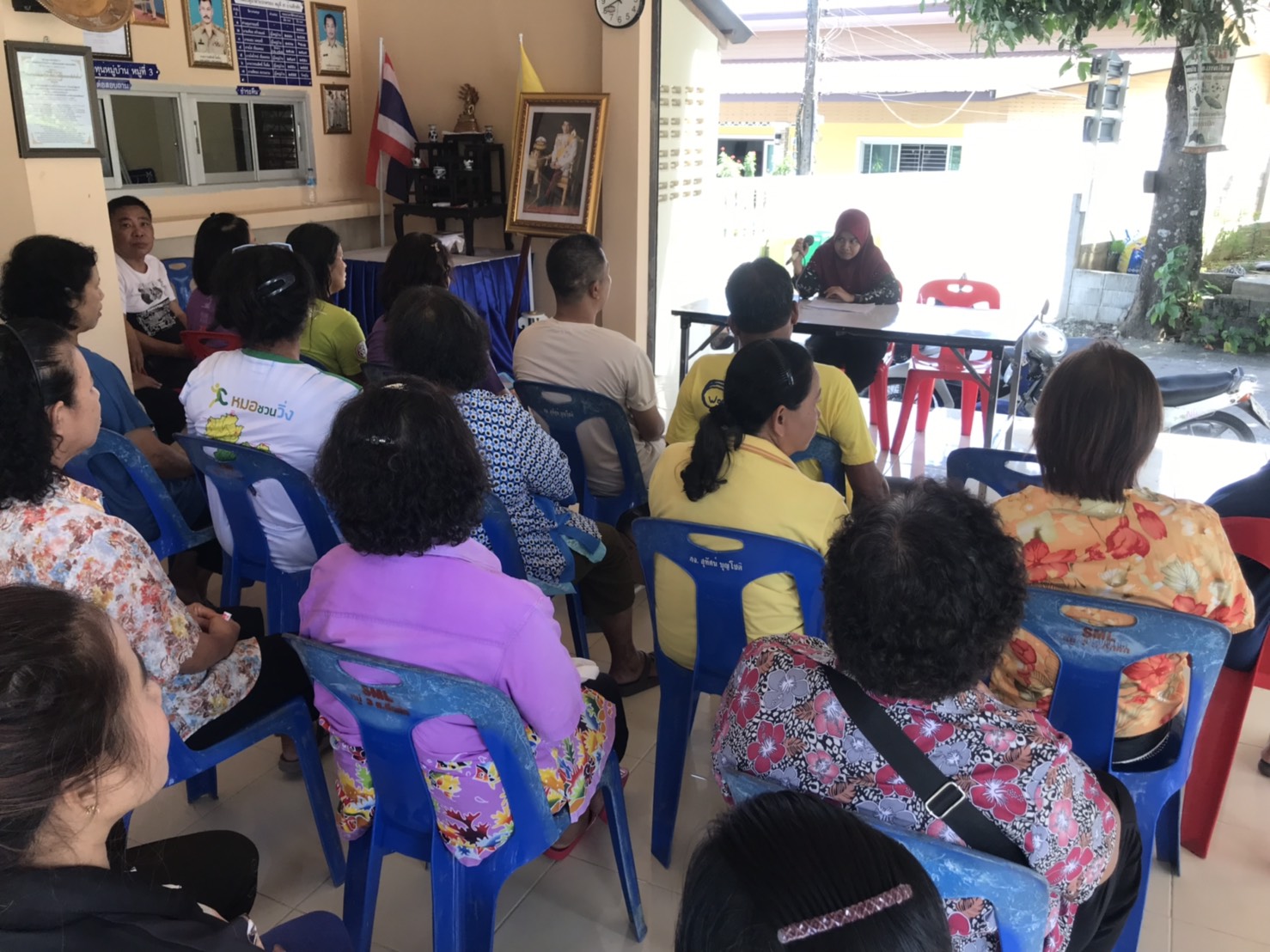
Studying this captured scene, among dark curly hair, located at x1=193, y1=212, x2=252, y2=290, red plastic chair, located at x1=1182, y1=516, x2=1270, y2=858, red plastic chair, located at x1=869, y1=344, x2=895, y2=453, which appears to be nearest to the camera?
red plastic chair, located at x1=1182, y1=516, x2=1270, y2=858

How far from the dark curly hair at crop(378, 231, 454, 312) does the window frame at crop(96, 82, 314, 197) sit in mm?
1820

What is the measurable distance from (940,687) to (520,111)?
449 centimetres

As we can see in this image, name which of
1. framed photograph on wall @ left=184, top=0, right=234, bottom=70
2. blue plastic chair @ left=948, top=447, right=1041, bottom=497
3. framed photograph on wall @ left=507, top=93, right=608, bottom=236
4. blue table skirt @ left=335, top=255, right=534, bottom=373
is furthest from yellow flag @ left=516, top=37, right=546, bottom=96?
blue plastic chair @ left=948, top=447, right=1041, bottom=497

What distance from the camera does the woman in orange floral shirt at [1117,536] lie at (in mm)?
1494

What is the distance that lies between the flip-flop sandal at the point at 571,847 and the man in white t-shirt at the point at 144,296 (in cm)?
251

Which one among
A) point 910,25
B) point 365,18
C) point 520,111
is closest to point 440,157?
point 520,111

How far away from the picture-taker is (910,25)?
8.66 m

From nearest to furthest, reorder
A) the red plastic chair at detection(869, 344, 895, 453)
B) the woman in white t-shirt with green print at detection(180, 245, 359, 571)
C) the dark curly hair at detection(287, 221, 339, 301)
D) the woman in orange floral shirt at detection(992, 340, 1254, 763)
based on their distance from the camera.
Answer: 1. the woman in orange floral shirt at detection(992, 340, 1254, 763)
2. the woman in white t-shirt with green print at detection(180, 245, 359, 571)
3. the dark curly hair at detection(287, 221, 339, 301)
4. the red plastic chair at detection(869, 344, 895, 453)

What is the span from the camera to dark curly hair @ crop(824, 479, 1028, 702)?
41.3 inches

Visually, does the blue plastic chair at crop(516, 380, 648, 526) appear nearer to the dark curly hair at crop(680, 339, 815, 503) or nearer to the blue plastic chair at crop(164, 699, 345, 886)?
the dark curly hair at crop(680, 339, 815, 503)

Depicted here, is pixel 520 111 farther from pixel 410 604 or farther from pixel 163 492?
pixel 410 604

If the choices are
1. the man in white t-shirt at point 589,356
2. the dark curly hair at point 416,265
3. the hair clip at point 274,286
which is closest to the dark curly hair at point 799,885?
the hair clip at point 274,286

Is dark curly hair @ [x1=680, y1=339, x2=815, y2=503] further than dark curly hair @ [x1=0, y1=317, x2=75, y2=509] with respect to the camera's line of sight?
Yes

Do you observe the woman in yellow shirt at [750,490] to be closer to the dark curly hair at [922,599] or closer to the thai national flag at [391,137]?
the dark curly hair at [922,599]
